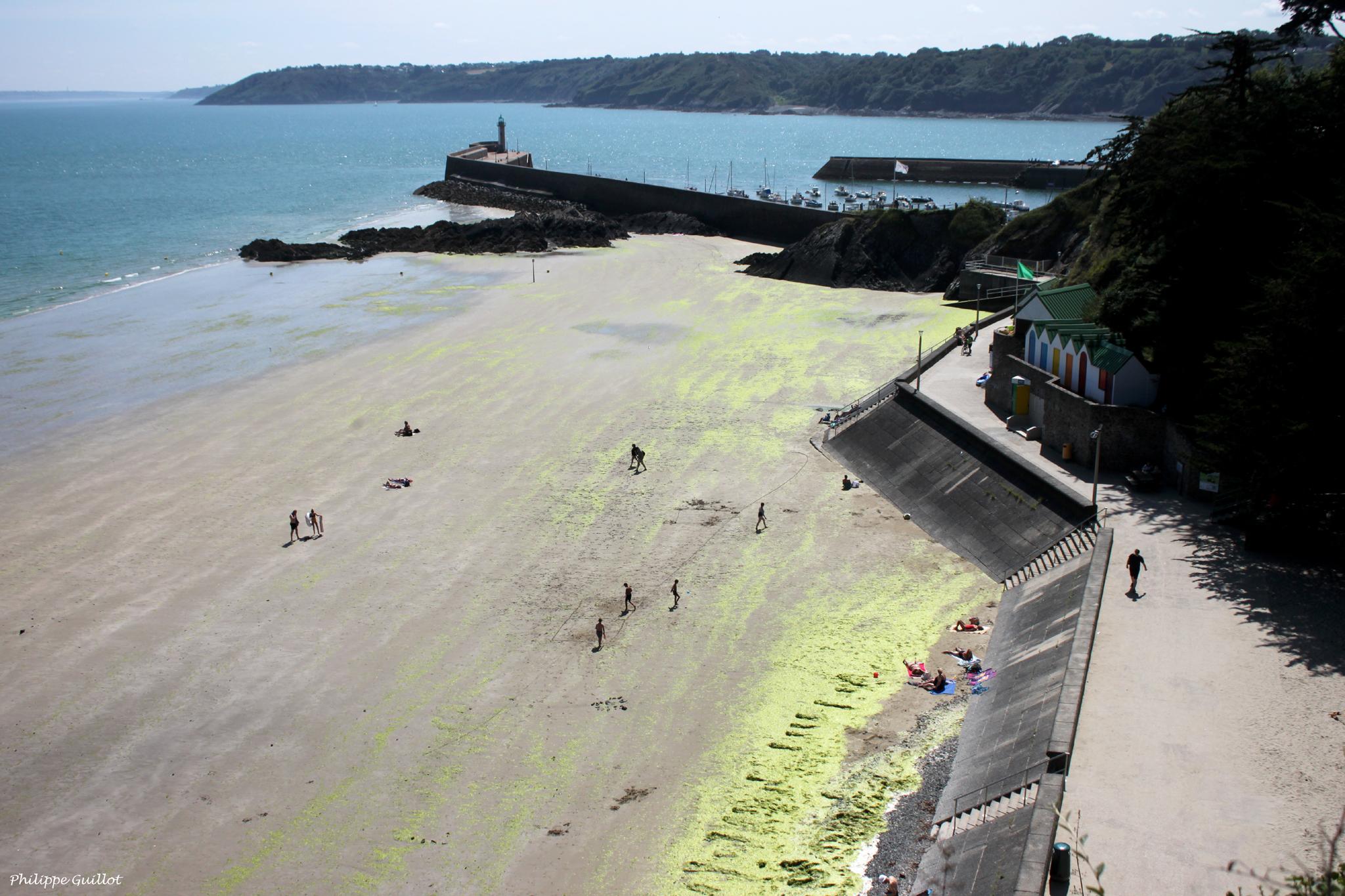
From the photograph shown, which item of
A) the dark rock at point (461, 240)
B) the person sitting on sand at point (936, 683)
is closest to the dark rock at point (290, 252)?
the dark rock at point (461, 240)

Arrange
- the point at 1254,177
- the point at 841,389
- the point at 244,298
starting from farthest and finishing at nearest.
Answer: the point at 244,298
the point at 841,389
the point at 1254,177

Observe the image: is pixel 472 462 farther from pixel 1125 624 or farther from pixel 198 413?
pixel 1125 624

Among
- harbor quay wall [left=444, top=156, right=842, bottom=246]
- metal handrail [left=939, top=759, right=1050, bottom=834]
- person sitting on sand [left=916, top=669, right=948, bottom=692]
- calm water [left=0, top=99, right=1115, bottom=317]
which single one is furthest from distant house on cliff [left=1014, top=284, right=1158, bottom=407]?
calm water [left=0, top=99, right=1115, bottom=317]

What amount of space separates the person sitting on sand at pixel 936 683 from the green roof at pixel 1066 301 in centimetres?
Answer: 1563

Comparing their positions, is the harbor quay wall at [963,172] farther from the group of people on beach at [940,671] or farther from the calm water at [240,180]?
the group of people on beach at [940,671]

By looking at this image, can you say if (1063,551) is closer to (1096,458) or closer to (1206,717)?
(1096,458)

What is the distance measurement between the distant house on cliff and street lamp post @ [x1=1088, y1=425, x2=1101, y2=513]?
1666 millimetres

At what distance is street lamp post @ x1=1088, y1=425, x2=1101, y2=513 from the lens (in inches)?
863

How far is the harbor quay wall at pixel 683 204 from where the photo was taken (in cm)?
7100

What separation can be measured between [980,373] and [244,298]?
37712 mm

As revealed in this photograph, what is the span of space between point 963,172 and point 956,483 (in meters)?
87.2

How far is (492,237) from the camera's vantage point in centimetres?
7169

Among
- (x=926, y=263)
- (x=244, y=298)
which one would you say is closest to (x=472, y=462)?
(x=244, y=298)

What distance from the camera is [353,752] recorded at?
18141 millimetres
